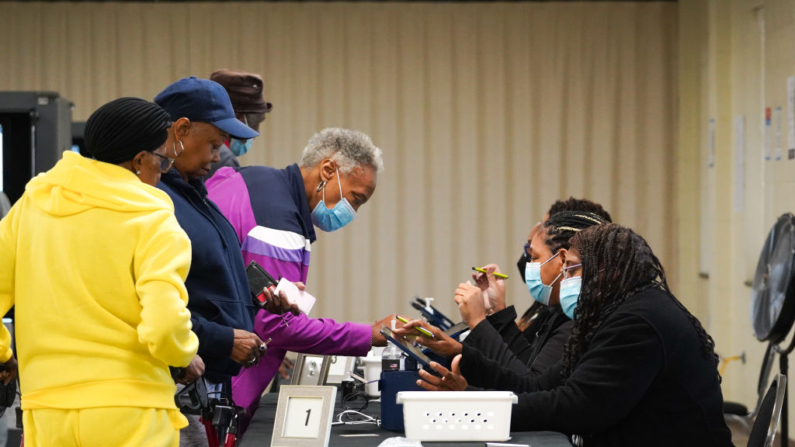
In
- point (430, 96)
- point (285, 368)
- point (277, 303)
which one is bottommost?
point (285, 368)

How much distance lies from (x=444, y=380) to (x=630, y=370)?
0.43 metres

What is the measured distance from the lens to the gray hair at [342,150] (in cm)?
267

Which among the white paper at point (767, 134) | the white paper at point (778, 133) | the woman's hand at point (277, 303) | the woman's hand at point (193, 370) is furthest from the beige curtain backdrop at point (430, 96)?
the woman's hand at point (193, 370)

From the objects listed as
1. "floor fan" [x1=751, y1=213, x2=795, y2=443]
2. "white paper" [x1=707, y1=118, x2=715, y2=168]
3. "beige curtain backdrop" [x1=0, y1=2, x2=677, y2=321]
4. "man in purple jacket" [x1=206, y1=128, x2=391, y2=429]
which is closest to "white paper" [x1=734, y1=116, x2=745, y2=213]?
"white paper" [x1=707, y1=118, x2=715, y2=168]

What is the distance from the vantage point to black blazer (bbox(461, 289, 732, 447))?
76.5 inches

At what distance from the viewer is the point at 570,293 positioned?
7.56 ft

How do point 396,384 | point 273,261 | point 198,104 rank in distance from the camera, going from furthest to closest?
point 273,261, point 396,384, point 198,104

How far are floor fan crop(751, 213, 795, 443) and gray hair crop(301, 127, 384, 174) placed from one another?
1.55 metres

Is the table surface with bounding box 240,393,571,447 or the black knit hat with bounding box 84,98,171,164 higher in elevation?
the black knit hat with bounding box 84,98,171,164

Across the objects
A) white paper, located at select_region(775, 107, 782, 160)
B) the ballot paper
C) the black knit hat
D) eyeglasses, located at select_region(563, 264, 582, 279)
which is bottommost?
the ballot paper

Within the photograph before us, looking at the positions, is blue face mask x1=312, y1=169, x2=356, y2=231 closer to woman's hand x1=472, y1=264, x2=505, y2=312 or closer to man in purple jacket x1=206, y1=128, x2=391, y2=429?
man in purple jacket x1=206, y1=128, x2=391, y2=429

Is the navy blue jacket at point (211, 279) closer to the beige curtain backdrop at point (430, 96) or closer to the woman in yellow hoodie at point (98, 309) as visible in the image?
the woman in yellow hoodie at point (98, 309)

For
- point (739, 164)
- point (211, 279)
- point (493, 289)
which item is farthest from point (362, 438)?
point (739, 164)

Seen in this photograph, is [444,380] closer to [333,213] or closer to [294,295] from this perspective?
[294,295]
